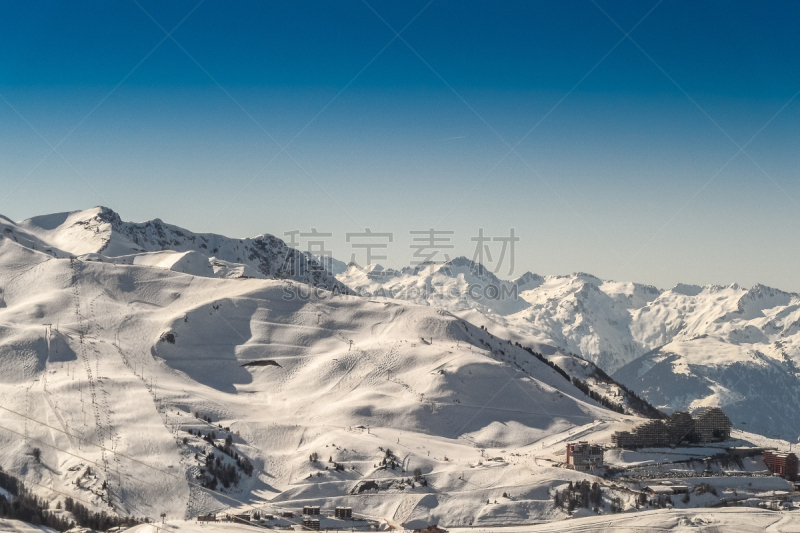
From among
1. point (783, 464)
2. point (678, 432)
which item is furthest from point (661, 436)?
point (783, 464)

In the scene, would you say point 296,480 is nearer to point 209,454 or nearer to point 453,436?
point 209,454

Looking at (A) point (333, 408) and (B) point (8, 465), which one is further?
(A) point (333, 408)

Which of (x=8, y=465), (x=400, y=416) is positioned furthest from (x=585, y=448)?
(x=8, y=465)

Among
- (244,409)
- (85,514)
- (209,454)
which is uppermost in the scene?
(244,409)

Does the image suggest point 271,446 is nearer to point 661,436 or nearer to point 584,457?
point 584,457

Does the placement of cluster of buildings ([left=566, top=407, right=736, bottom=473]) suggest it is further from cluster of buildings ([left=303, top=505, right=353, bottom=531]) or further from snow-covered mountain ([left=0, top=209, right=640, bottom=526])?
cluster of buildings ([left=303, top=505, right=353, bottom=531])

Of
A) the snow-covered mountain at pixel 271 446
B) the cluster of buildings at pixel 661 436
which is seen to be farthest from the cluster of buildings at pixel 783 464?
the snow-covered mountain at pixel 271 446

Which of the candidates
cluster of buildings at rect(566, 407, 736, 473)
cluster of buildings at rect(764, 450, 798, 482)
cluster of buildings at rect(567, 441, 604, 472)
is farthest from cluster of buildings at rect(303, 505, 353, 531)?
cluster of buildings at rect(764, 450, 798, 482)

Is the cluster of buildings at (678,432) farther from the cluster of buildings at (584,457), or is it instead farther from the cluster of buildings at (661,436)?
the cluster of buildings at (584,457)
